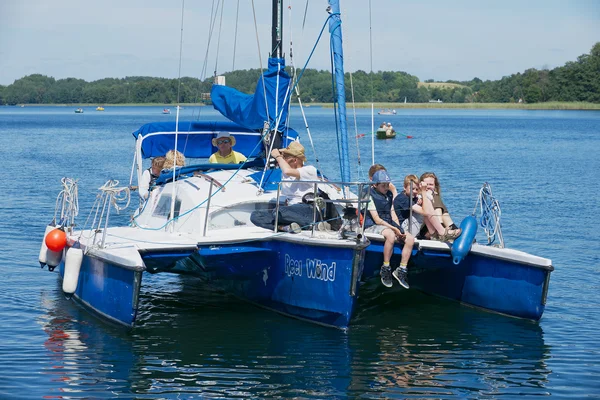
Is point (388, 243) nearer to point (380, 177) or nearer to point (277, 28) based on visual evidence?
point (380, 177)

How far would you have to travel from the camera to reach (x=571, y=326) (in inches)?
479

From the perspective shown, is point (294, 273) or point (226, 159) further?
point (226, 159)

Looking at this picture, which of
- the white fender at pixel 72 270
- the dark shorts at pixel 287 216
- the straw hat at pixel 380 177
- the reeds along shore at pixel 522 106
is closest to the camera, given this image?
the dark shorts at pixel 287 216

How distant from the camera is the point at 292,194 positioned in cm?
1217

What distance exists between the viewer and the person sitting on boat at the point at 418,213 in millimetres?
12148

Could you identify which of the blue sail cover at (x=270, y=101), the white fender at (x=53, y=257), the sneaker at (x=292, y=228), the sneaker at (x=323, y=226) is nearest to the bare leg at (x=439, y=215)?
the sneaker at (x=323, y=226)

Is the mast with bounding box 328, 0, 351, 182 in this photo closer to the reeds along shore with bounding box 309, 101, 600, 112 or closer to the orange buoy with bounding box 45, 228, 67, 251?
the orange buoy with bounding box 45, 228, 67, 251

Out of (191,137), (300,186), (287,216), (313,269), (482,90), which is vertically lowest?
(313,269)

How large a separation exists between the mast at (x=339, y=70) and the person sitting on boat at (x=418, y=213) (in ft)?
3.01

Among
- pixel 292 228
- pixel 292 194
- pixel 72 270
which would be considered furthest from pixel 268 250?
pixel 72 270

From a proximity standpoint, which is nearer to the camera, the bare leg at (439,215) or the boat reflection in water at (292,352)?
the boat reflection in water at (292,352)

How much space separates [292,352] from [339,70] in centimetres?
406

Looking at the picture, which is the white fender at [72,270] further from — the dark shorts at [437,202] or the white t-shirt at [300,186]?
the dark shorts at [437,202]

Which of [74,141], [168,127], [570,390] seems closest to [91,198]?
[168,127]
